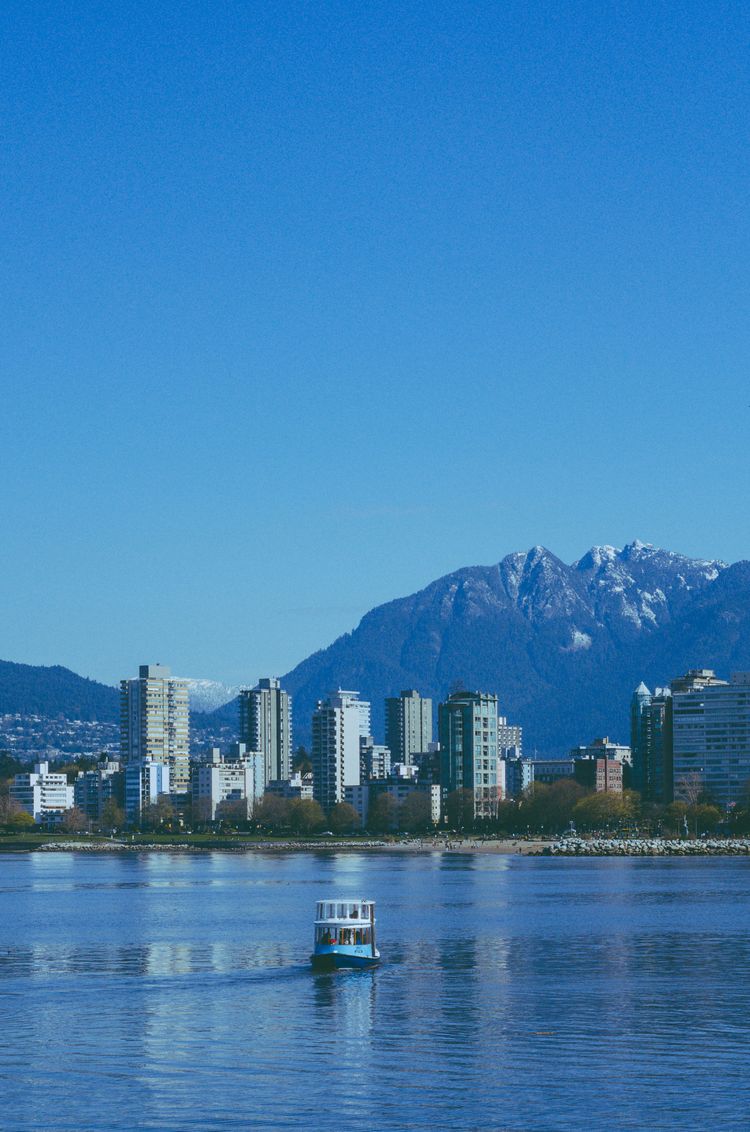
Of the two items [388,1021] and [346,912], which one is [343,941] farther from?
[388,1021]

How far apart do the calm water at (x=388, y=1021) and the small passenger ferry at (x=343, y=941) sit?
3.29 ft

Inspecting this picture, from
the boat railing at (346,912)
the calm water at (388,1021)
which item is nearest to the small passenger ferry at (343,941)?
the boat railing at (346,912)

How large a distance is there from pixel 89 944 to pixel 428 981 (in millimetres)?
25277

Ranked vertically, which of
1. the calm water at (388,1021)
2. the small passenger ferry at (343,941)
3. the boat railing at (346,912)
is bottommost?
the calm water at (388,1021)

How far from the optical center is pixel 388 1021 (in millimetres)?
57375

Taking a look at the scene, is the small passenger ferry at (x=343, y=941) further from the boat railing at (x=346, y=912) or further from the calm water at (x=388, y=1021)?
the calm water at (x=388, y=1021)

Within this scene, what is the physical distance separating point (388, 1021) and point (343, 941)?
16.0 metres

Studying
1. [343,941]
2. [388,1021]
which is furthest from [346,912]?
[388,1021]

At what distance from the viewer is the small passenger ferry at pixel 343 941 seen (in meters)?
72.4

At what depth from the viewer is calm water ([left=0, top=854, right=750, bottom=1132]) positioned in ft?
144

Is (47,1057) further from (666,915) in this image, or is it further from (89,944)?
(666,915)

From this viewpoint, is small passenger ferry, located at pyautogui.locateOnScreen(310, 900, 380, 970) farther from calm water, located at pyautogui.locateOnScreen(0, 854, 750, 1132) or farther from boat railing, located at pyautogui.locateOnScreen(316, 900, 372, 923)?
calm water, located at pyautogui.locateOnScreen(0, 854, 750, 1132)

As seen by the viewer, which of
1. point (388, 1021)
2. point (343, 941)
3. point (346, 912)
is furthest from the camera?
point (346, 912)

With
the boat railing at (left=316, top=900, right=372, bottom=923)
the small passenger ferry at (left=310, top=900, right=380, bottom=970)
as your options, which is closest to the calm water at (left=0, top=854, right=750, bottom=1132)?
the small passenger ferry at (left=310, top=900, right=380, bottom=970)
